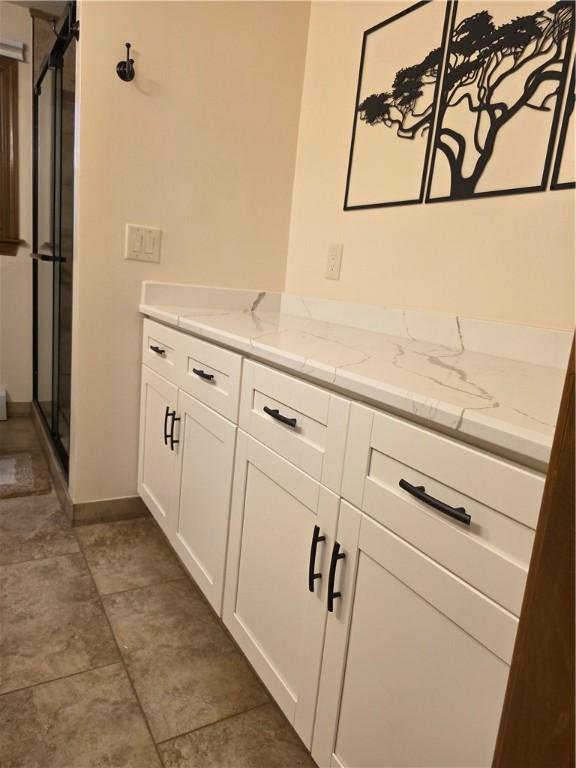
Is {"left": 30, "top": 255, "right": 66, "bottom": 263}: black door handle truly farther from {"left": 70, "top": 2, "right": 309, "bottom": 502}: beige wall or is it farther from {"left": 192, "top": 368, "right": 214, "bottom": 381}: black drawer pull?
{"left": 192, "top": 368, "right": 214, "bottom": 381}: black drawer pull

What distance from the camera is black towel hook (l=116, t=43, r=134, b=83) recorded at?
1.77m

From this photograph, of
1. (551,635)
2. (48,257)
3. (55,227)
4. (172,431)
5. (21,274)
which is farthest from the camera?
(21,274)

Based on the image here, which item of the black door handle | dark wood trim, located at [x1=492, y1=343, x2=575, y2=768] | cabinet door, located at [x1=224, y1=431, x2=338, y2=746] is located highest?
the black door handle

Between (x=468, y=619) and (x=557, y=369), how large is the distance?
2.40 ft

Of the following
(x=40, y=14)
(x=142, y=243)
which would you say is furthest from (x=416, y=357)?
(x=40, y=14)

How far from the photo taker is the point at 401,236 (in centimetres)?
163

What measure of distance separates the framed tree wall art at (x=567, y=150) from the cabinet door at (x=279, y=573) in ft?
2.99

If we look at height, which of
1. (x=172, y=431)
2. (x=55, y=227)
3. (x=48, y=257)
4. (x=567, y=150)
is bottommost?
(x=172, y=431)

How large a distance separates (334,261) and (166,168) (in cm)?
74

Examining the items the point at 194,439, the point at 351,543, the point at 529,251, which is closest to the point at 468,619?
the point at 351,543

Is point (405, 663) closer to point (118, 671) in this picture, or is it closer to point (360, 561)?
point (360, 561)

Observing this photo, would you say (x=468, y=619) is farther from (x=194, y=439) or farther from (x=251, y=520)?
(x=194, y=439)

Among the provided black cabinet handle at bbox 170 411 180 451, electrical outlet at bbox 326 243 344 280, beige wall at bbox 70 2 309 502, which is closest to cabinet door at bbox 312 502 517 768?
black cabinet handle at bbox 170 411 180 451

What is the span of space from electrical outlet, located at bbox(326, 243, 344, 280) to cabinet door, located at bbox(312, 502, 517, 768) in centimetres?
119
